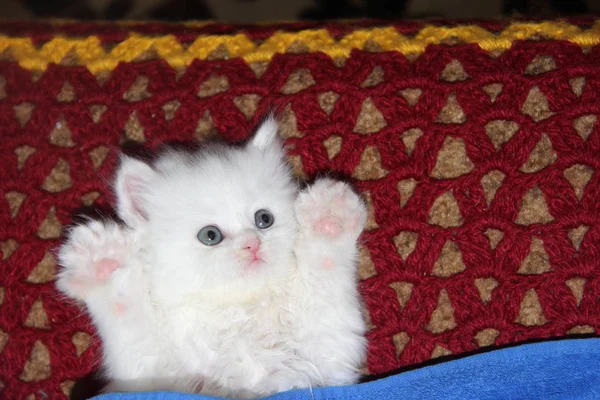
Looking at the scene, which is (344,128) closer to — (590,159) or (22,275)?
(590,159)

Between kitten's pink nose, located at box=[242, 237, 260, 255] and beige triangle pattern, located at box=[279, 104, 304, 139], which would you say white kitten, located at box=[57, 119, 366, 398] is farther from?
beige triangle pattern, located at box=[279, 104, 304, 139]

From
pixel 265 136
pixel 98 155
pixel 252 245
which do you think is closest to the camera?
pixel 252 245

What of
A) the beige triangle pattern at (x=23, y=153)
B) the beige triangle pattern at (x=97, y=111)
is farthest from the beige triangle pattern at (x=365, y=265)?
the beige triangle pattern at (x=23, y=153)

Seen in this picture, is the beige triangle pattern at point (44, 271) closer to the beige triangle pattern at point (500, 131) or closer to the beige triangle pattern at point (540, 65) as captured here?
the beige triangle pattern at point (500, 131)

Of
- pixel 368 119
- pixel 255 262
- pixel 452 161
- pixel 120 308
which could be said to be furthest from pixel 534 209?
pixel 120 308

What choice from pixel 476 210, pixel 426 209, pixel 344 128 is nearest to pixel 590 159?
pixel 476 210

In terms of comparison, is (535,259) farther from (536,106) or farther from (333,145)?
(333,145)

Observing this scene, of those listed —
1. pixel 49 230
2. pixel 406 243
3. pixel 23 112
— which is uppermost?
pixel 23 112
